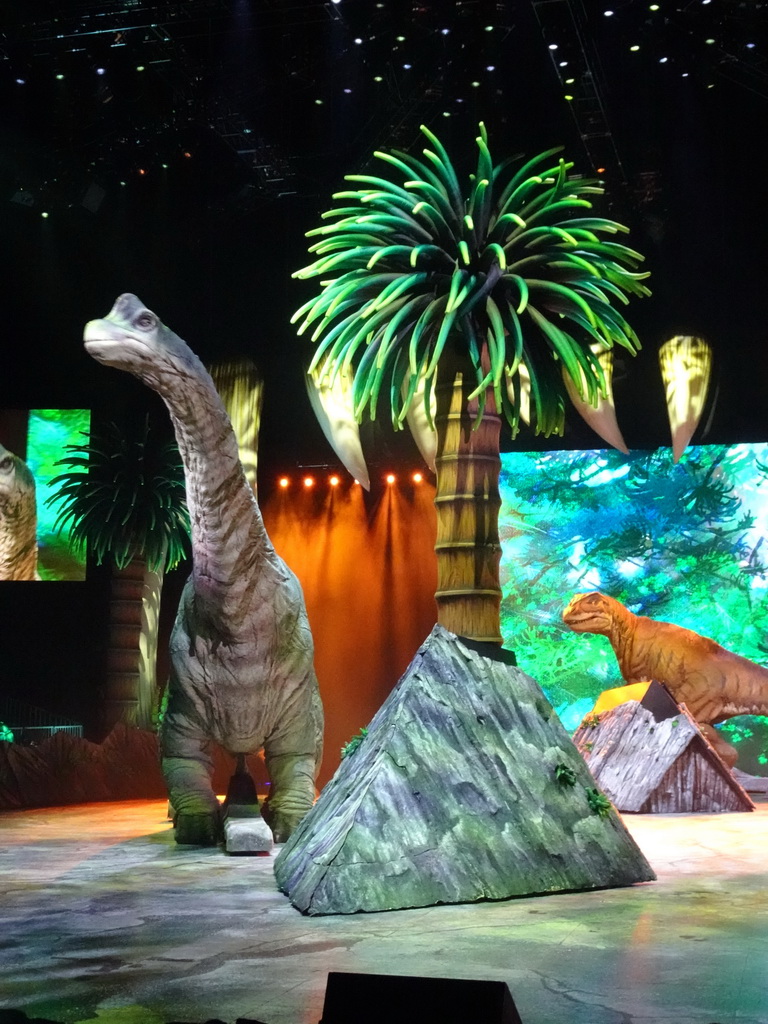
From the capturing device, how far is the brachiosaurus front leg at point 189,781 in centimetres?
548

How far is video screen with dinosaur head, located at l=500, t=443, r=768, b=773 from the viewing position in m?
12.0

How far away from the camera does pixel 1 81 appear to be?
28.9 ft

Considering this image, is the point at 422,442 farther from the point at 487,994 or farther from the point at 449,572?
the point at 487,994

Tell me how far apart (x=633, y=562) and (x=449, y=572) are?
262 inches

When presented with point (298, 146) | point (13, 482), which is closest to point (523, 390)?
point (298, 146)

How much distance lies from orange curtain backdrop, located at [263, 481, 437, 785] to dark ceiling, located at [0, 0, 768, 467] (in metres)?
0.63

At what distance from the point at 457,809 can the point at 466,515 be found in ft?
7.97

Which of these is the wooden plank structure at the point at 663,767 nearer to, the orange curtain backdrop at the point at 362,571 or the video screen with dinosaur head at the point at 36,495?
the orange curtain backdrop at the point at 362,571

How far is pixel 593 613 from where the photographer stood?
33.3 feet

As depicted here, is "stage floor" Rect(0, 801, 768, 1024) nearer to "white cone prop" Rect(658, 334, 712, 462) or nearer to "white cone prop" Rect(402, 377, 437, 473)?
"white cone prop" Rect(402, 377, 437, 473)

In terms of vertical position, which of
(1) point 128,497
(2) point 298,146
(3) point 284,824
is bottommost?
(3) point 284,824

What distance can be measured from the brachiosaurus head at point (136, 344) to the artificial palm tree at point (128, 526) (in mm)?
5910

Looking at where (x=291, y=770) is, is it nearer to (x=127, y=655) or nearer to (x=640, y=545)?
(x=127, y=655)

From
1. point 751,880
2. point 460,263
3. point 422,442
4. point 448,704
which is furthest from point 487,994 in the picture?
point 422,442
